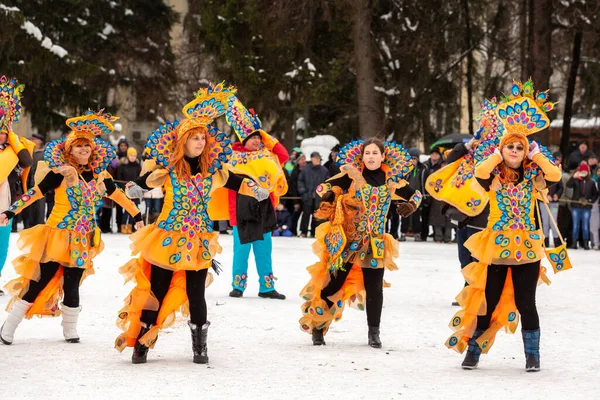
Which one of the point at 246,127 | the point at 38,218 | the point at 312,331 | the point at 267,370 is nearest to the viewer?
the point at 267,370

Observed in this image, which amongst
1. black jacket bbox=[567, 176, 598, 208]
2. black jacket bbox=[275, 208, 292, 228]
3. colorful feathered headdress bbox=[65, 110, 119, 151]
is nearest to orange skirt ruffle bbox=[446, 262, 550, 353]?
colorful feathered headdress bbox=[65, 110, 119, 151]

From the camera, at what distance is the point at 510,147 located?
25.0 ft

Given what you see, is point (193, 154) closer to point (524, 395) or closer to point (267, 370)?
point (267, 370)

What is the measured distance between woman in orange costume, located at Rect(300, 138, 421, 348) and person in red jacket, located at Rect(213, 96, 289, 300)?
2.65 metres

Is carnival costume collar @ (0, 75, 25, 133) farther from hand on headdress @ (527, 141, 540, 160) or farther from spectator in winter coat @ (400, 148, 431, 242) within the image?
spectator in winter coat @ (400, 148, 431, 242)

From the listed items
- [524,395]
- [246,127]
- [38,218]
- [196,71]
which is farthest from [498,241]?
[196,71]

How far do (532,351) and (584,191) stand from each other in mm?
13063

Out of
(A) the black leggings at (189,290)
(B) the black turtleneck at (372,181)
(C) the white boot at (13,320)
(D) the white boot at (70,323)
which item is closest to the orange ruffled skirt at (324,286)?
(B) the black turtleneck at (372,181)

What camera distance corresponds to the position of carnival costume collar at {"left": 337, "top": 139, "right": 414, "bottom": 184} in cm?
874

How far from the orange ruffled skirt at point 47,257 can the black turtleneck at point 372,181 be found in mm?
1983

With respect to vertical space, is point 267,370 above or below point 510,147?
below

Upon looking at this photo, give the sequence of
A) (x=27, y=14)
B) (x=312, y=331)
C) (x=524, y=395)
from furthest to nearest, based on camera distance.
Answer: (x=27, y=14) → (x=312, y=331) → (x=524, y=395)

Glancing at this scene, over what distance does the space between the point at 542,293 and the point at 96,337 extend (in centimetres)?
568

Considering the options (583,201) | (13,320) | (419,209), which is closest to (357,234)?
(13,320)
